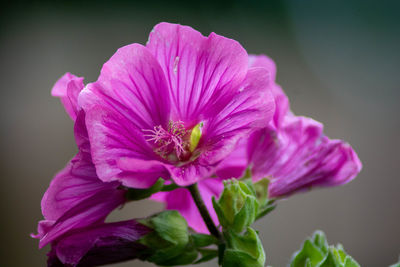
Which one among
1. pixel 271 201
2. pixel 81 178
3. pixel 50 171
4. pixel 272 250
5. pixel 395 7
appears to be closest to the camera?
pixel 81 178

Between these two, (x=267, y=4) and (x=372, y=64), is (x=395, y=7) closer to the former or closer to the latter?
(x=372, y=64)

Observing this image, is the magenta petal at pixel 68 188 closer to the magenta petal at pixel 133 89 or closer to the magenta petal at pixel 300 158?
the magenta petal at pixel 133 89

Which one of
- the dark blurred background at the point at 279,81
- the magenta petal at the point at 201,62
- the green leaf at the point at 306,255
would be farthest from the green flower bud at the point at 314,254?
the dark blurred background at the point at 279,81

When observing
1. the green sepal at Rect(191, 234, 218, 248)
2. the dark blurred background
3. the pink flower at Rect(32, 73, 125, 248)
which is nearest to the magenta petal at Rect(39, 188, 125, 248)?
the pink flower at Rect(32, 73, 125, 248)

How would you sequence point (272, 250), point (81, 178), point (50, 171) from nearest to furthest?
point (81, 178) → point (50, 171) → point (272, 250)

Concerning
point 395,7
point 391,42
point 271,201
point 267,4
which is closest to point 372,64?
point 391,42

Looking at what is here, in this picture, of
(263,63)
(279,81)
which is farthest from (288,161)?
(279,81)

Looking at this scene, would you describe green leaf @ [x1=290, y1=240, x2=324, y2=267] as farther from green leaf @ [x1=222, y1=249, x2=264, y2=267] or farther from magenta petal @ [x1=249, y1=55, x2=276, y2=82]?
magenta petal @ [x1=249, y1=55, x2=276, y2=82]
